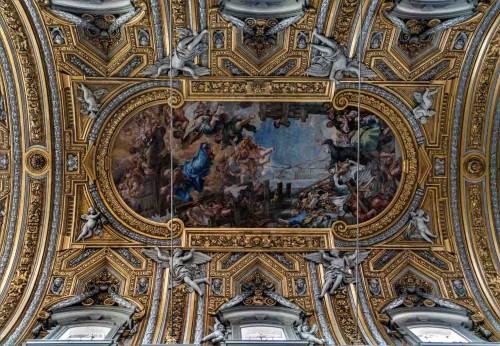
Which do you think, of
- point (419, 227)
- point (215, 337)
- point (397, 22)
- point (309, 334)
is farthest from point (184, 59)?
point (419, 227)

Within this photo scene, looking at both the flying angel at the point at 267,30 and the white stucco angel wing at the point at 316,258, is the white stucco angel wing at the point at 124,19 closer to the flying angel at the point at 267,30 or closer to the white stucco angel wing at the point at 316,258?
the flying angel at the point at 267,30

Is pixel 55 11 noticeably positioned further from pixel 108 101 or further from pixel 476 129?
pixel 476 129

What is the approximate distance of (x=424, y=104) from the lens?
17516mm

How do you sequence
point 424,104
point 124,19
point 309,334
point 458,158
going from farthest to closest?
point 458,158 < point 424,104 < point 124,19 < point 309,334

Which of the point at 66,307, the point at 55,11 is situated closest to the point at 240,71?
the point at 55,11

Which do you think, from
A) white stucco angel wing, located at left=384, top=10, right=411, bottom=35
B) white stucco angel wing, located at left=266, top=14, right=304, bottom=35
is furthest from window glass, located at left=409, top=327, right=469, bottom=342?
white stucco angel wing, located at left=266, top=14, right=304, bottom=35

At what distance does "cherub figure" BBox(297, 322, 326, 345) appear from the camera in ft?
46.2

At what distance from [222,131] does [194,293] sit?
4.73 meters

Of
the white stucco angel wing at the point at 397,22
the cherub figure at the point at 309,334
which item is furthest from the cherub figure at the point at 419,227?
the white stucco angel wing at the point at 397,22

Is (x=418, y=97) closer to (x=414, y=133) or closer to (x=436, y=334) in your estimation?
(x=414, y=133)

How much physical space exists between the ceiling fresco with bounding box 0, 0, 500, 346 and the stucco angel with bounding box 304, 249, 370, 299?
0.18ft

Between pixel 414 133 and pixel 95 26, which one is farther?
pixel 414 133

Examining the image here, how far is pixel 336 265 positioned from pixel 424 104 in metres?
5.17

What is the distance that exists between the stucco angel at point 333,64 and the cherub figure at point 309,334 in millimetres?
6637
